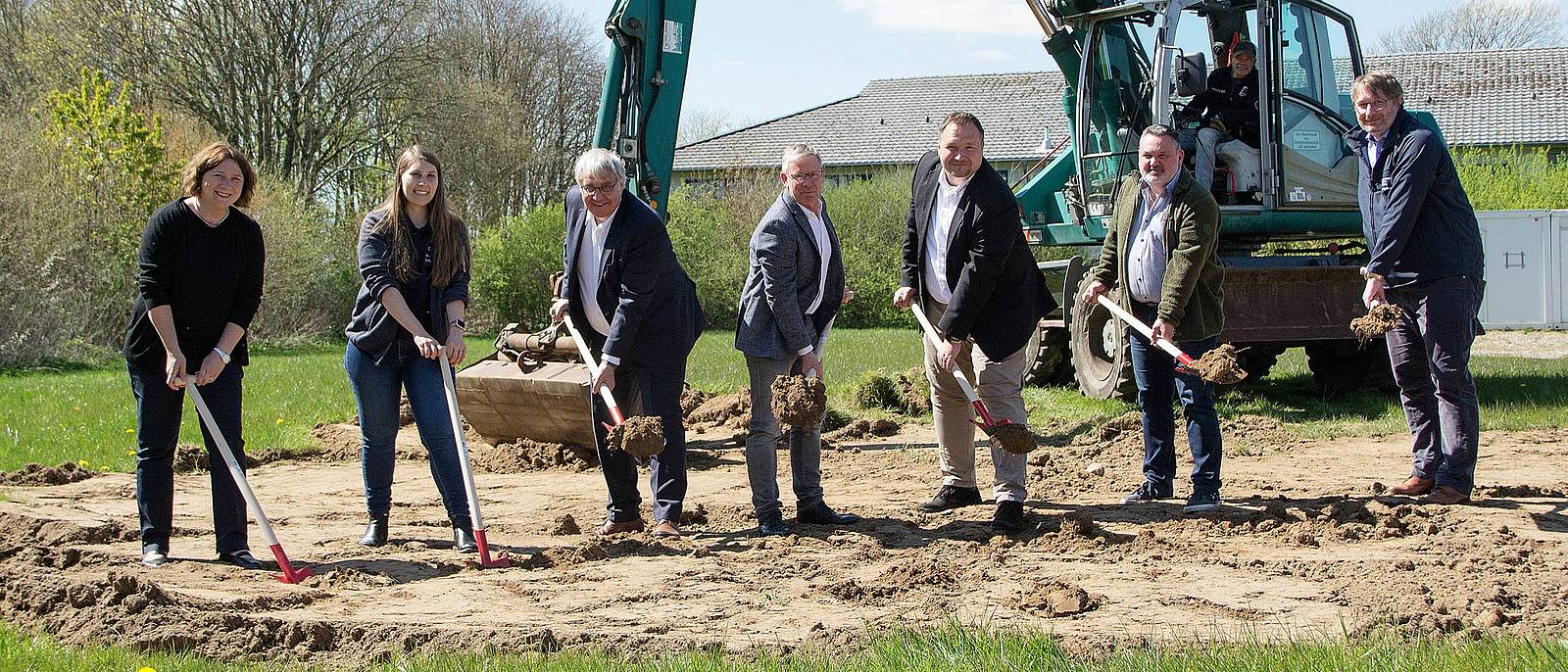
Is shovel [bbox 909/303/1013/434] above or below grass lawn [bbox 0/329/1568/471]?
above

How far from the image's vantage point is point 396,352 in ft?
19.7

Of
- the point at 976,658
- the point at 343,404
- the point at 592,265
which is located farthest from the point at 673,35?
the point at 976,658

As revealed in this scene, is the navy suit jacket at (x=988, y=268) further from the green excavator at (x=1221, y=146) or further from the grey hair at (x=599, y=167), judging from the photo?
the green excavator at (x=1221, y=146)

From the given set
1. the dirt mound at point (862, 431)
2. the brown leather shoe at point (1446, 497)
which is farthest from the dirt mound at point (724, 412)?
the brown leather shoe at point (1446, 497)

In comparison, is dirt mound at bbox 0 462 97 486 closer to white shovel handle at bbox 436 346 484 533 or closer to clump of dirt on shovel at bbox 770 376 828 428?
white shovel handle at bbox 436 346 484 533

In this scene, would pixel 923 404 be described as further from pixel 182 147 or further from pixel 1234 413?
pixel 182 147

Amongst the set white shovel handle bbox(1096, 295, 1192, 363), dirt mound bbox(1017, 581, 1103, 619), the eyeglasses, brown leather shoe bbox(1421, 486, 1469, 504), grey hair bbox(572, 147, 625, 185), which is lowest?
dirt mound bbox(1017, 581, 1103, 619)

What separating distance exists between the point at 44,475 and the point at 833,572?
559 centimetres

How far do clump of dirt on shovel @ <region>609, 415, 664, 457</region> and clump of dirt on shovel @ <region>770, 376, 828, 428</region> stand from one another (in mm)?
575

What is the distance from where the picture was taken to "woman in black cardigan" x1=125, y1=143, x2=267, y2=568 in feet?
18.1

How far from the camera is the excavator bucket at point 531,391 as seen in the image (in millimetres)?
8648

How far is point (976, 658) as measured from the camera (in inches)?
151

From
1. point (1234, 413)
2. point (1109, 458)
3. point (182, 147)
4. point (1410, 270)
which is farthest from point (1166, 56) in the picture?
point (182, 147)

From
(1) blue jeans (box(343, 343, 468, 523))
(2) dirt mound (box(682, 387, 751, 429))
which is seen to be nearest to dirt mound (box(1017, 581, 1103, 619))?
(1) blue jeans (box(343, 343, 468, 523))
